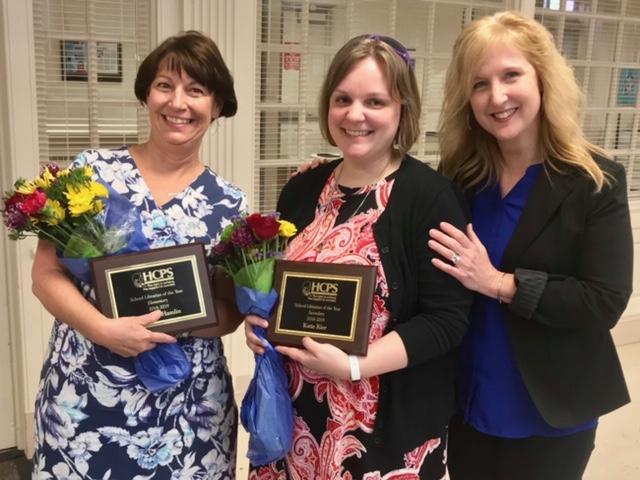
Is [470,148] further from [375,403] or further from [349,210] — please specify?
[375,403]

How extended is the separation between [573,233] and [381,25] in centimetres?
199

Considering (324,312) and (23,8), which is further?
(23,8)

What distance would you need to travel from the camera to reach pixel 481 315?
1527mm

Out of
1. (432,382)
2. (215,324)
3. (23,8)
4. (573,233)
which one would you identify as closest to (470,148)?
(573,233)

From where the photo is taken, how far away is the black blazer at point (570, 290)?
1396 mm

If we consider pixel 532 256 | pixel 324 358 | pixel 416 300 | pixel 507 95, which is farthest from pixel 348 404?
pixel 507 95

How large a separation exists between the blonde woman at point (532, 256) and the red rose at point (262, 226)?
325 mm

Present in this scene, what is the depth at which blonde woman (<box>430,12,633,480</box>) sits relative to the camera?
1.40 m

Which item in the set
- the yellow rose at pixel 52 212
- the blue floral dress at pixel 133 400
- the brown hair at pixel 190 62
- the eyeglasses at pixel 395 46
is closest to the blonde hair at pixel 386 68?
the eyeglasses at pixel 395 46

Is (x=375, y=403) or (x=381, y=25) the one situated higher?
(x=381, y=25)

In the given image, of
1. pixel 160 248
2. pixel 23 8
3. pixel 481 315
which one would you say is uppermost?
pixel 23 8

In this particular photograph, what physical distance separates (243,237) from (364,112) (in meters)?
0.36

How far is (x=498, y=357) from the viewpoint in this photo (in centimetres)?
151

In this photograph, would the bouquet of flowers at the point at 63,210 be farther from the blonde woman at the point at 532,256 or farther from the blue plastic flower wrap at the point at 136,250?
the blonde woman at the point at 532,256
